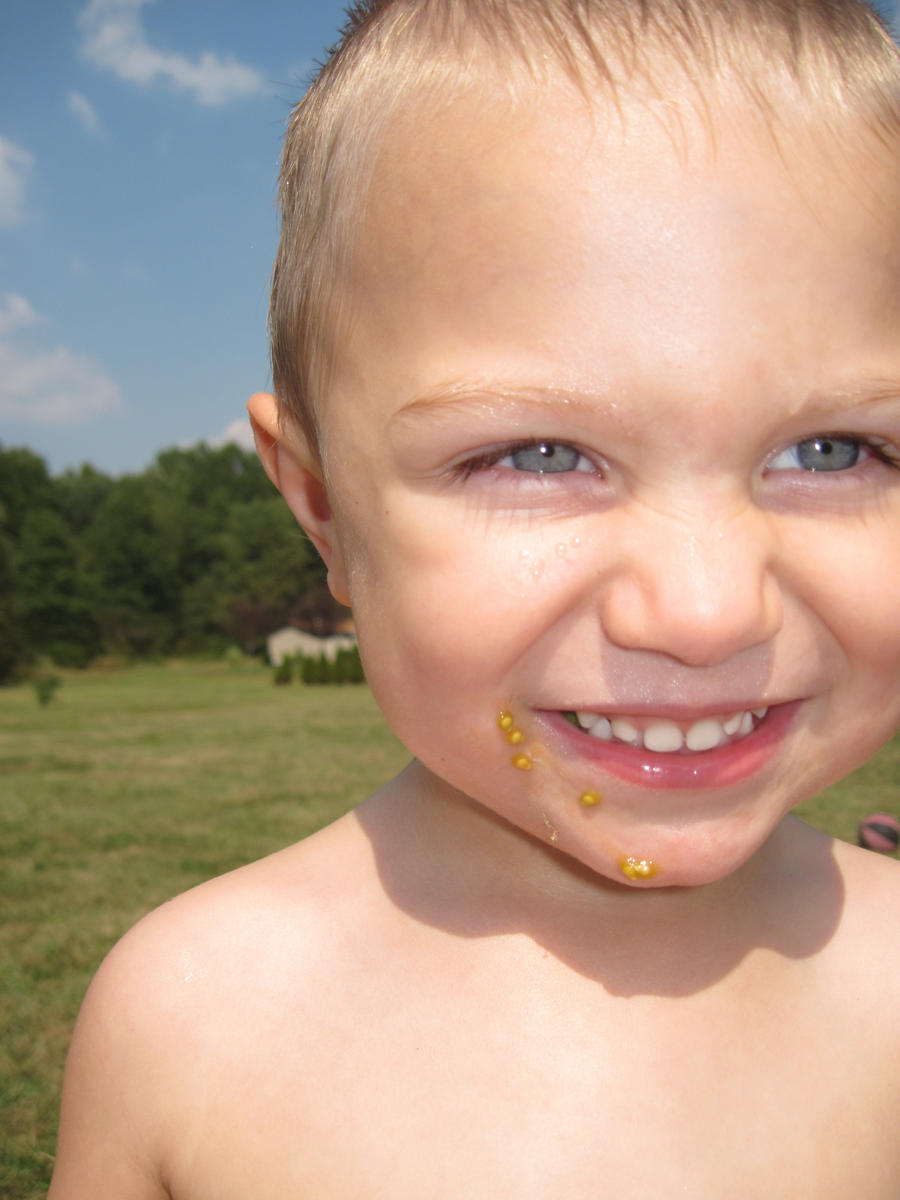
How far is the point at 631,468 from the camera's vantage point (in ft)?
3.65

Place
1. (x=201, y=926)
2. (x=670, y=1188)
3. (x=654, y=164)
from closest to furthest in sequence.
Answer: (x=654, y=164), (x=670, y=1188), (x=201, y=926)

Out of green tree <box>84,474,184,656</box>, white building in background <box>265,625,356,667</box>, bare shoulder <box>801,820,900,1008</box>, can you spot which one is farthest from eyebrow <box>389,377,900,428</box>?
green tree <box>84,474,184,656</box>

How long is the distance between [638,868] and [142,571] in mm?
50523

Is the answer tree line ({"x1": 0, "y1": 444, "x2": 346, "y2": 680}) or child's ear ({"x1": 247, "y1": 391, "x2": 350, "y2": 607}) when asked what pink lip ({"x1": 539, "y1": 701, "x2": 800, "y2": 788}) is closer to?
child's ear ({"x1": 247, "y1": 391, "x2": 350, "y2": 607})

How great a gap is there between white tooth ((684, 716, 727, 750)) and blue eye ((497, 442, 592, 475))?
338mm

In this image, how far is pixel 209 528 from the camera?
181 ft

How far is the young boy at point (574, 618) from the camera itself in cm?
108

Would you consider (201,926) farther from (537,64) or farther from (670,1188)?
(537,64)

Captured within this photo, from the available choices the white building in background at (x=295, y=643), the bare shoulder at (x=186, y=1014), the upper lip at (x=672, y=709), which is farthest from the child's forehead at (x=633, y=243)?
the white building in background at (x=295, y=643)

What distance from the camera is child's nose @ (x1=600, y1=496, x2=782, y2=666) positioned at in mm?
1055

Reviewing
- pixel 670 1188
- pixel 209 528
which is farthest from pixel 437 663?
pixel 209 528

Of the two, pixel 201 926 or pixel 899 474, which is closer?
pixel 899 474

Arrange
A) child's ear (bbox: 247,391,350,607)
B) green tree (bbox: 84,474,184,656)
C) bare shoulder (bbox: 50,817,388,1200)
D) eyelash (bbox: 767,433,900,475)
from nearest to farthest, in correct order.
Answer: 1. eyelash (bbox: 767,433,900,475)
2. bare shoulder (bbox: 50,817,388,1200)
3. child's ear (bbox: 247,391,350,607)
4. green tree (bbox: 84,474,184,656)

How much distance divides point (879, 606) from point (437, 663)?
1.78 feet
